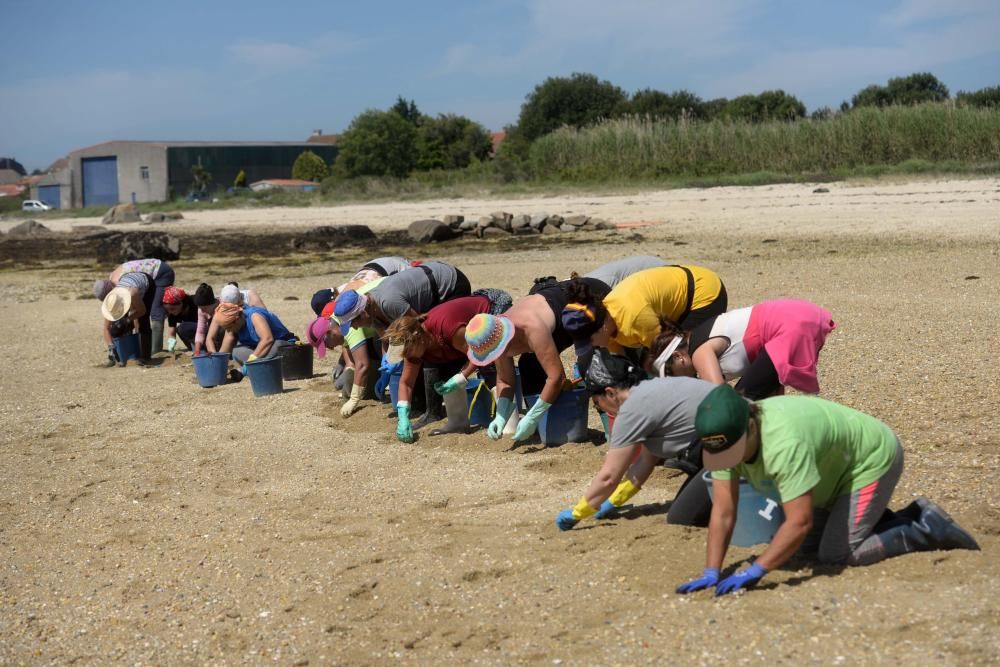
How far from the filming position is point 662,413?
197 inches

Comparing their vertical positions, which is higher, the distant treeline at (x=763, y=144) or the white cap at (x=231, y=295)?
the distant treeline at (x=763, y=144)

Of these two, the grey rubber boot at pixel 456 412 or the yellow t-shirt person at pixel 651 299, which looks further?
the grey rubber boot at pixel 456 412

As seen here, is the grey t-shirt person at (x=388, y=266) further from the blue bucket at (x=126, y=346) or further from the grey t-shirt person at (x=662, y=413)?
the grey t-shirt person at (x=662, y=413)

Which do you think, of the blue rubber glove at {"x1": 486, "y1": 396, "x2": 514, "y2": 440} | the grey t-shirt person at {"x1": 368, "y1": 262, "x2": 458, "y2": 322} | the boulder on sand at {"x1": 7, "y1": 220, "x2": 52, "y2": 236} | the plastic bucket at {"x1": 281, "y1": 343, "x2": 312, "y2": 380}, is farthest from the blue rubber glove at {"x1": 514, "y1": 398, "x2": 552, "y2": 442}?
the boulder on sand at {"x1": 7, "y1": 220, "x2": 52, "y2": 236}

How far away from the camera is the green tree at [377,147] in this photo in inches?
2788

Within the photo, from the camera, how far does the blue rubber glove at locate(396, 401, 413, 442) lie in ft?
26.0

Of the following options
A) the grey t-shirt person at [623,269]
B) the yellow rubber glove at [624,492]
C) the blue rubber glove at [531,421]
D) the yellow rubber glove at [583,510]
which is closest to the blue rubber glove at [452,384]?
the blue rubber glove at [531,421]

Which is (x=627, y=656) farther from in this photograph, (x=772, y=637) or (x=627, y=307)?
(x=627, y=307)

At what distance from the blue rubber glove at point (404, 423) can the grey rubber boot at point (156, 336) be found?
5.49m

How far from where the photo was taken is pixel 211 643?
486cm

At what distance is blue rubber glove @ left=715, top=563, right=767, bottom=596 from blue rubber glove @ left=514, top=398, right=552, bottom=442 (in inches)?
106

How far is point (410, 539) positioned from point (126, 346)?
7475 mm

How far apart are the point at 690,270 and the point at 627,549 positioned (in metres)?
2.13

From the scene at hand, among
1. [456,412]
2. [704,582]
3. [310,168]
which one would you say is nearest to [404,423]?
[456,412]
